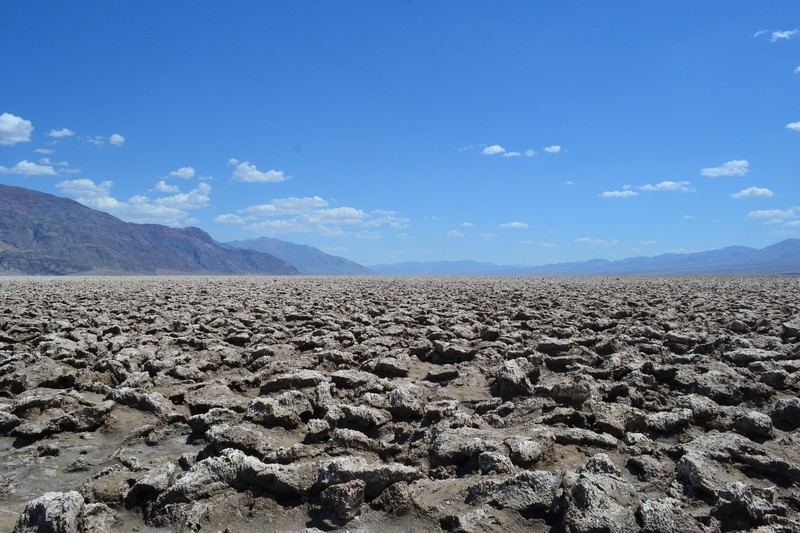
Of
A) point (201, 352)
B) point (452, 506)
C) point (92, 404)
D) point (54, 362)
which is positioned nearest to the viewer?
point (452, 506)

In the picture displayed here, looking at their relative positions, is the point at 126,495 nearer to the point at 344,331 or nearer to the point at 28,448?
the point at 28,448

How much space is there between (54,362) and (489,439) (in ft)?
12.1

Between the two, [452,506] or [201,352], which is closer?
[452,506]

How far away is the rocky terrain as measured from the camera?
222cm

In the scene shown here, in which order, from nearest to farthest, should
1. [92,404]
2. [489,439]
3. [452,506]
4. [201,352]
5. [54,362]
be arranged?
[452,506], [489,439], [92,404], [54,362], [201,352]

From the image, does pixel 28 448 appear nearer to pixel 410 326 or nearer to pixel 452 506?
pixel 452 506

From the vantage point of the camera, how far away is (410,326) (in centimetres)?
681

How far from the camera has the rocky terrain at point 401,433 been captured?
222 centimetres

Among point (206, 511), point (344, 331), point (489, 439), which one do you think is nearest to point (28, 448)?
point (206, 511)

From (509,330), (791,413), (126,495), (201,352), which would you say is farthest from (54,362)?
(791,413)

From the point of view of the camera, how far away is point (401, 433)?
3.10 meters

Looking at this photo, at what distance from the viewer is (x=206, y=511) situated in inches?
90.3

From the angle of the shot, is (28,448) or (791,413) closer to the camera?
(28,448)

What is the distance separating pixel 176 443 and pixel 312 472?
1.00 meters
